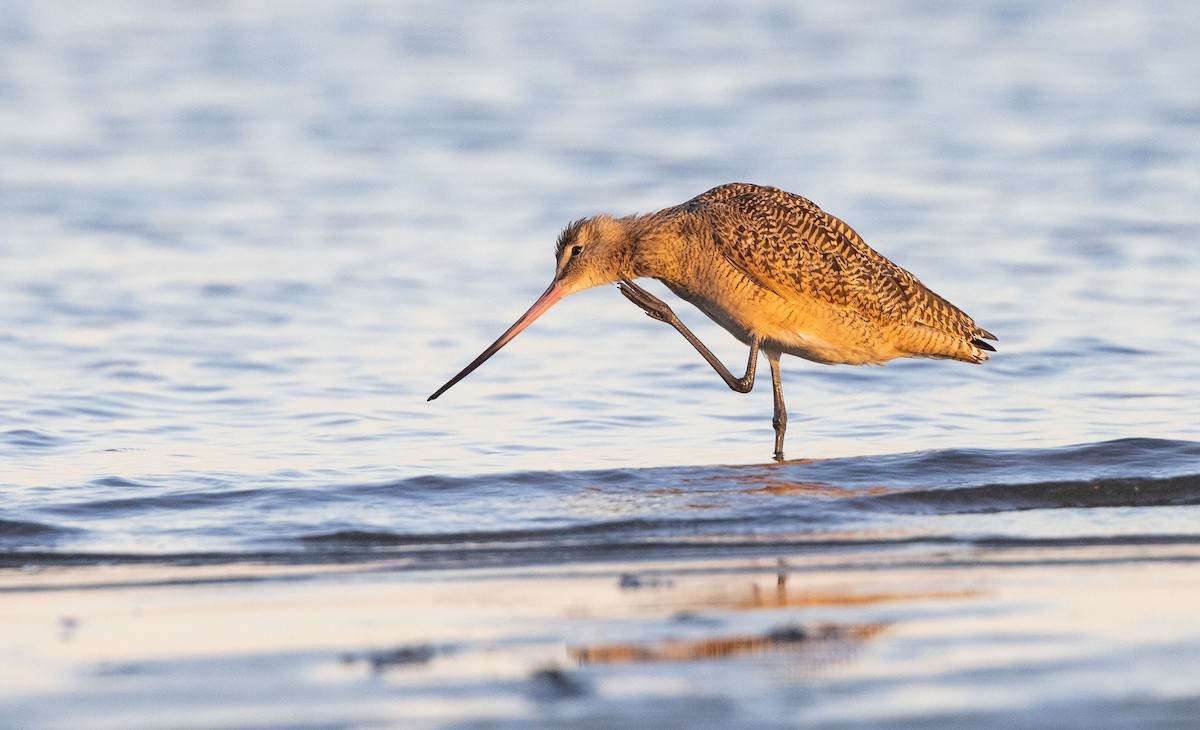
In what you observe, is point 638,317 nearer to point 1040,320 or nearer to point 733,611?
point 1040,320

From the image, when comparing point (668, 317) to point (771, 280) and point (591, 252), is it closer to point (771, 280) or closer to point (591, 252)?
point (591, 252)

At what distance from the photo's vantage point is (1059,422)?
8094mm

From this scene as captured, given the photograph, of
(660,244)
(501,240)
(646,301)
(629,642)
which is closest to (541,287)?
(501,240)

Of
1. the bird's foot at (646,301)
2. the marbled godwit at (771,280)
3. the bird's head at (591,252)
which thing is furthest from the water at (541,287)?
the bird's head at (591,252)

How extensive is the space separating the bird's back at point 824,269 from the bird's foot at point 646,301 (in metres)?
0.43

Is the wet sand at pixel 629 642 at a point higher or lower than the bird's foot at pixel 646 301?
lower

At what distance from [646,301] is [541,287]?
2.77 m

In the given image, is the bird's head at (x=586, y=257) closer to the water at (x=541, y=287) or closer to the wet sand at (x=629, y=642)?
the water at (x=541, y=287)

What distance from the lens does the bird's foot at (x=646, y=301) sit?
8398 mm

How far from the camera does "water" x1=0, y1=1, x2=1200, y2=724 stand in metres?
6.37

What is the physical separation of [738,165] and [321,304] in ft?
16.2

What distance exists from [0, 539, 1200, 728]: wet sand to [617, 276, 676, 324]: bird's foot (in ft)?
9.13

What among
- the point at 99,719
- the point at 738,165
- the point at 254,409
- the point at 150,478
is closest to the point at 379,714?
the point at 99,719

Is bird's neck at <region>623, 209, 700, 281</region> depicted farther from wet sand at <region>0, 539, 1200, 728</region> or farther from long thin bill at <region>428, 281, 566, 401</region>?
wet sand at <region>0, 539, 1200, 728</region>
